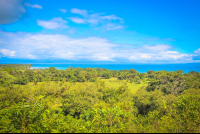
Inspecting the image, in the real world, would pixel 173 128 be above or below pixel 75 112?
above

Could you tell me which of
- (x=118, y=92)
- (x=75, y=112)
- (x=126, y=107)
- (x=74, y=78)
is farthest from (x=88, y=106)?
(x=74, y=78)

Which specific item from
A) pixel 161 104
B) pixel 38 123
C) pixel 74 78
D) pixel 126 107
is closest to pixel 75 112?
pixel 126 107

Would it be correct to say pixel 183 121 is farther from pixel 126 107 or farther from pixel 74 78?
pixel 74 78

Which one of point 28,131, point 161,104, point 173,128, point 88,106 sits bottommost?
point 88,106

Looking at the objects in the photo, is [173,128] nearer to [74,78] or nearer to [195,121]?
[195,121]

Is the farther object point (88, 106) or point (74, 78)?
point (74, 78)

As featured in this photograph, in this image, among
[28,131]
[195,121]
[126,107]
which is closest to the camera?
[28,131]

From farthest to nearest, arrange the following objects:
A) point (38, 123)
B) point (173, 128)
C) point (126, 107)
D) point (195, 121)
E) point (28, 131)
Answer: point (126, 107) → point (195, 121) → point (173, 128) → point (38, 123) → point (28, 131)
